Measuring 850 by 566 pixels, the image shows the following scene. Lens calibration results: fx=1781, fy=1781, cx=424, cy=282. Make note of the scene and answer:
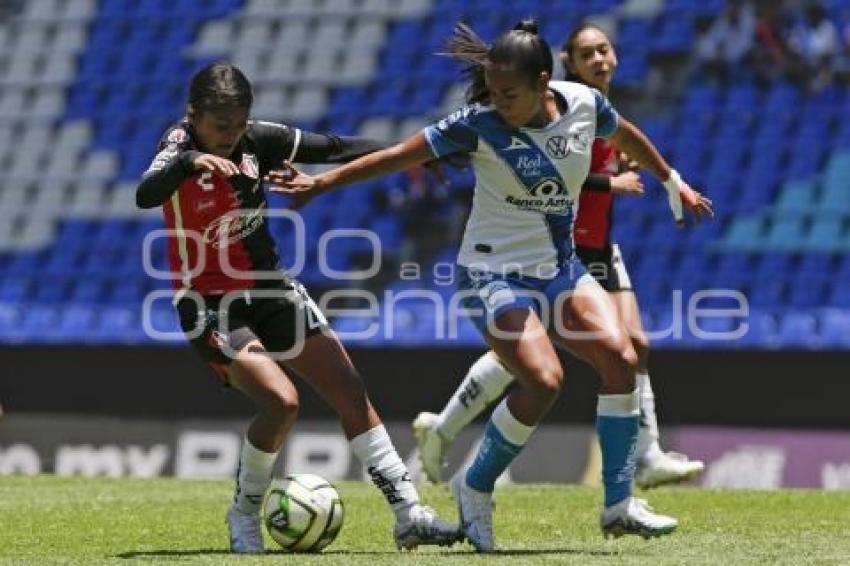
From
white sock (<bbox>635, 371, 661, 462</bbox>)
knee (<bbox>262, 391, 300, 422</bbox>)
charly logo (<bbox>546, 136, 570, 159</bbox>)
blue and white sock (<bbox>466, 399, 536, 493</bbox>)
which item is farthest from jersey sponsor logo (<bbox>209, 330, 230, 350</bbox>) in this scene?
white sock (<bbox>635, 371, 661, 462</bbox>)

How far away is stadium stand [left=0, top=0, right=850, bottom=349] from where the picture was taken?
49.2 feet

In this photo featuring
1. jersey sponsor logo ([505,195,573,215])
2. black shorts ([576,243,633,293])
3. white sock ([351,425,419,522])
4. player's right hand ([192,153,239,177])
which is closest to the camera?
Result: player's right hand ([192,153,239,177])

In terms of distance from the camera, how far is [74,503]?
9.79 meters

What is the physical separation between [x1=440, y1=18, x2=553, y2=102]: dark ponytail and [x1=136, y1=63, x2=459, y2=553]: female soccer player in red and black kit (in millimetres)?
531

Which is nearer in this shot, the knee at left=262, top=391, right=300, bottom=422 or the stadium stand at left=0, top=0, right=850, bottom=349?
the knee at left=262, top=391, right=300, bottom=422

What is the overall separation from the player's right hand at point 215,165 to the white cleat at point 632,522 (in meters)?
1.94

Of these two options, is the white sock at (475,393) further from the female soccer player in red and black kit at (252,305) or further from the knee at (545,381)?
the knee at (545,381)

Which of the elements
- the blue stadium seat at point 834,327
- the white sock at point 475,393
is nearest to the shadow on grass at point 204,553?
the white sock at point 475,393

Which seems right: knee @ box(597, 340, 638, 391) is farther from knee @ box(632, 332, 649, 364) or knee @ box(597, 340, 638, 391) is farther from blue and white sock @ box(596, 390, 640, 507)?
knee @ box(632, 332, 649, 364)

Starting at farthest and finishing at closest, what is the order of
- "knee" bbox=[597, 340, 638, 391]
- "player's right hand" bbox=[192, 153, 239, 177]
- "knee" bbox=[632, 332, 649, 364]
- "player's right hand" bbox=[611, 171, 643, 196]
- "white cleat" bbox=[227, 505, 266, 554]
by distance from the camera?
"knee" bbox=[632, 332, 649, 364] → "player's right hand" bbox=[611, 171, 643, 196] → "white cleat" bbox=[227, 505, 266, 554] → "knee" bbox=[597, 340, 638, 391] → "player's right hand" bbox=[192, 153, 239, 177]

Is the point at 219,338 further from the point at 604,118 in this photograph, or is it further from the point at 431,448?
the point at 431,448

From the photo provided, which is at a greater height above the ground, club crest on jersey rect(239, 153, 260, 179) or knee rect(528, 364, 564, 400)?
club crest on jersey rect(239, 153, 260, 179)

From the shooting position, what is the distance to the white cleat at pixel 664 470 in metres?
9.74

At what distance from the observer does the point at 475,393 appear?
988 cm
